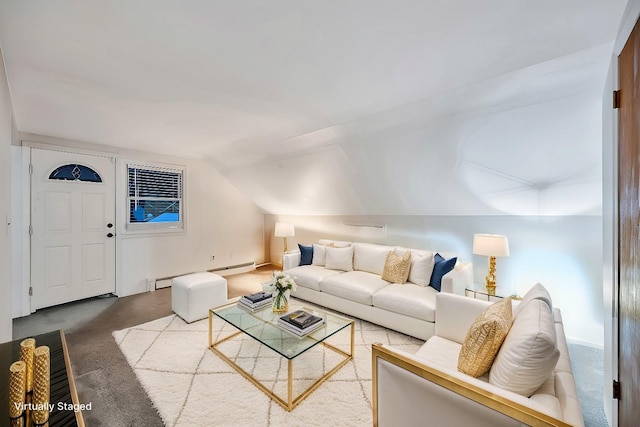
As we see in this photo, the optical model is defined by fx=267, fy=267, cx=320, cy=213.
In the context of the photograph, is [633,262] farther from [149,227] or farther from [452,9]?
[149,227]

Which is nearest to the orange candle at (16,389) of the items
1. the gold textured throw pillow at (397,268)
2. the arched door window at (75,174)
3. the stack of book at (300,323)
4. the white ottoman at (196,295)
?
the stack of book at (300,323)

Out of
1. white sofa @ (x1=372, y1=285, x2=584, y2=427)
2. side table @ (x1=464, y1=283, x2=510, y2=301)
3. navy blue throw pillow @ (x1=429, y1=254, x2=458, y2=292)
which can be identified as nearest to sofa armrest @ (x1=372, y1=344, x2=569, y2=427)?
white sofa @ (x1=372, y1=285, x2=584, y2=427)

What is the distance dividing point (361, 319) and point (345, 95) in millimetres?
2378

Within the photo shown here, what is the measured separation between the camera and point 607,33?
1.41 meters

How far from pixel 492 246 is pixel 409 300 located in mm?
1051

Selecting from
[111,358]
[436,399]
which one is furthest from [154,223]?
[436,399]

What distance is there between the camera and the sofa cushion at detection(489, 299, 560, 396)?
108 cm

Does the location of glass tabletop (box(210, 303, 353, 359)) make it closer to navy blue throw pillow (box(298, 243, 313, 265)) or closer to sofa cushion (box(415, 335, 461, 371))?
sofa cushion (box(415, 335, 461, 371))

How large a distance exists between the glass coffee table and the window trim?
259 centimetres

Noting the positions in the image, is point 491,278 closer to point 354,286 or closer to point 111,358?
point 354,286

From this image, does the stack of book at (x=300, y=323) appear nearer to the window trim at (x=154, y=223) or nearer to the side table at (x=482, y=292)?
the side table at (x=482, y=292)

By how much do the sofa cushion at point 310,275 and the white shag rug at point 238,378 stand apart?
2.70 ft

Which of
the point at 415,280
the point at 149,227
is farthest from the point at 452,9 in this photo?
the point at 149,227

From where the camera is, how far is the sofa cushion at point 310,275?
350cm
